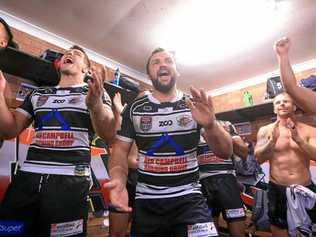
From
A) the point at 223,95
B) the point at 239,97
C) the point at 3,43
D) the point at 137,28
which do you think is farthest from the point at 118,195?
the point at 223,95

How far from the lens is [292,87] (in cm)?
150

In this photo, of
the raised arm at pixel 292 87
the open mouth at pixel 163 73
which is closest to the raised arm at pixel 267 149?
the raised arm at pixel 292 87

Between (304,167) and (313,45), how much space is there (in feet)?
6.16

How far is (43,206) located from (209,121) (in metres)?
0.90

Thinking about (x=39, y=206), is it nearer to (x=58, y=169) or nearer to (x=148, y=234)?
(x=58, y=169)

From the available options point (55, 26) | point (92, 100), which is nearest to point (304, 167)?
point (92, 100)

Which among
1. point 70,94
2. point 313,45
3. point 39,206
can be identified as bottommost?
point 39,206

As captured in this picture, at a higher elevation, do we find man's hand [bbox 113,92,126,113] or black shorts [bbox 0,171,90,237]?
man's hand [bbox 113,92,126,113]

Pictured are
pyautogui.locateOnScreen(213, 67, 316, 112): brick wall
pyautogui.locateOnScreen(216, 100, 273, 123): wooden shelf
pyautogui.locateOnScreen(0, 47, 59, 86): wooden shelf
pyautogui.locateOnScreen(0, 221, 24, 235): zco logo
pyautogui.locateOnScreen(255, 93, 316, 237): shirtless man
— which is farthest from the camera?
pyautogui.locateOnScreen(213, 67, 316, 112): brick wall

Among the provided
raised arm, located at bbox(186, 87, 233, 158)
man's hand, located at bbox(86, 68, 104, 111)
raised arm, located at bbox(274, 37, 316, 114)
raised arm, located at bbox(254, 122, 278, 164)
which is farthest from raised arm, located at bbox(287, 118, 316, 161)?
man's hand, located at bbox(86, 68, 104, 111)

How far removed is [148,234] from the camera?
120 cm

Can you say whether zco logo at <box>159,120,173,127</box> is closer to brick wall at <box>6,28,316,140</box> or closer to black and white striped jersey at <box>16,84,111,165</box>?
black and white striped jersey at <box>16,84,111,165</box>

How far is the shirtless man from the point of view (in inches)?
85.7

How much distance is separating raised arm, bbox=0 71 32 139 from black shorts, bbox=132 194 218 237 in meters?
0.87
